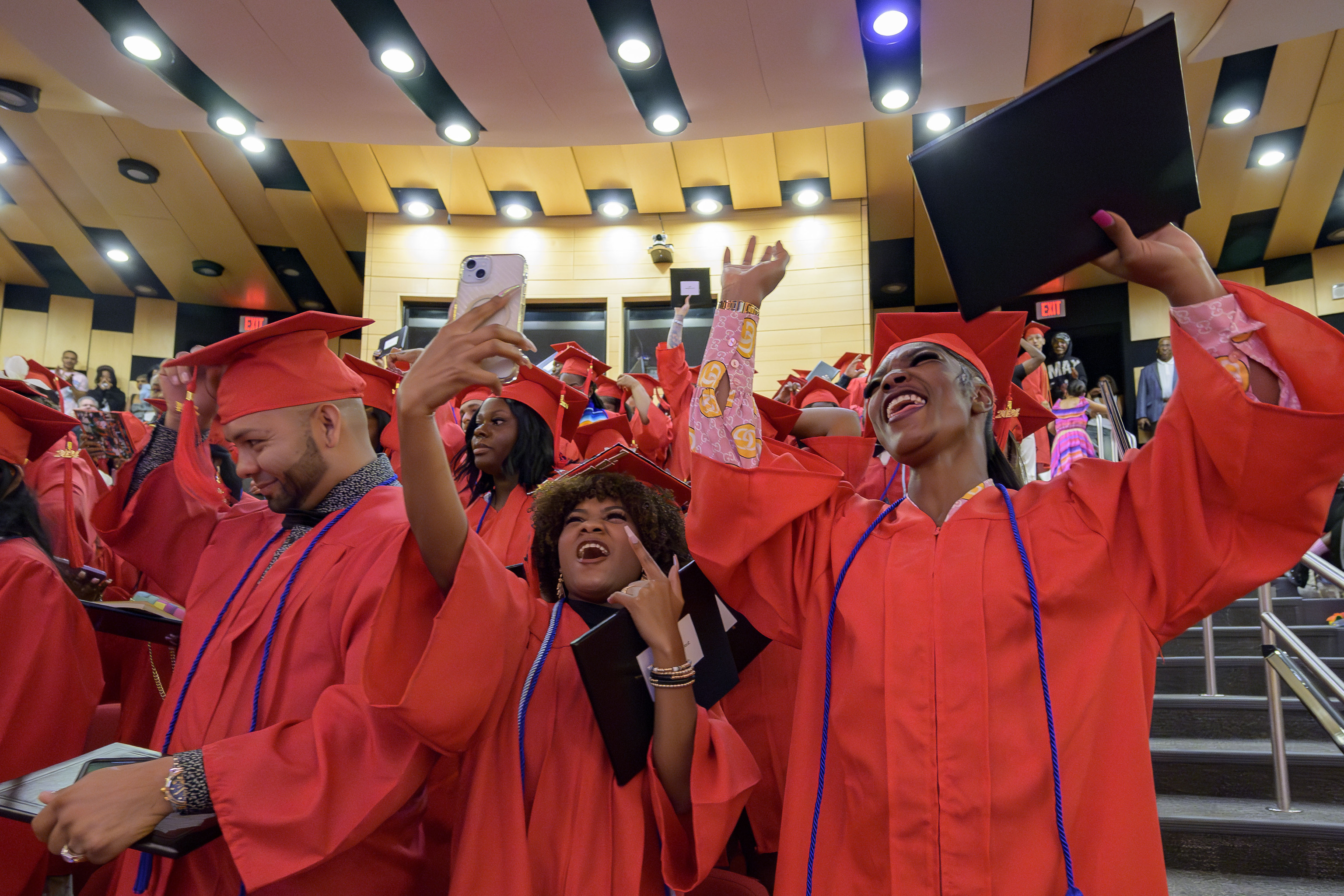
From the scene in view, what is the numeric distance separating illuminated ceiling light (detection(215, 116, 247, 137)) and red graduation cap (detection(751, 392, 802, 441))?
6045 millimetres

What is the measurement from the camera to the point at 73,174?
32.1 feet

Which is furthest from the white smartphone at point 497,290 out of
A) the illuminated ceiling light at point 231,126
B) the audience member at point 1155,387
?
the audience member at point 1155,387

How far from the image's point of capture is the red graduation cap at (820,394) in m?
3.93

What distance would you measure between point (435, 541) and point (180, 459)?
3.20 feet

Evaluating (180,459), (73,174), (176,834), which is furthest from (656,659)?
(73,174)

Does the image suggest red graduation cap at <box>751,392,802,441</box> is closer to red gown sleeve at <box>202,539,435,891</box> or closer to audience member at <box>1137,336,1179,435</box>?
red gown sleeve at <box>202,539,435,891</box>

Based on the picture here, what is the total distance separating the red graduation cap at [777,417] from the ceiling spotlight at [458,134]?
5089 mm

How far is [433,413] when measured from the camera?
1349 mm

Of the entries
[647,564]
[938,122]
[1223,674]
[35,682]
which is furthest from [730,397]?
[938,122]

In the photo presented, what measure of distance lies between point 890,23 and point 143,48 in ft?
17.6

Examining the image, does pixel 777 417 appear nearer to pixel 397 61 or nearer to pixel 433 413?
pixel 433 413

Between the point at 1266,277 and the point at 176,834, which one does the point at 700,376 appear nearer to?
the point at 176,834

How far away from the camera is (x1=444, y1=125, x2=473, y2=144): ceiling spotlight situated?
22.0ft

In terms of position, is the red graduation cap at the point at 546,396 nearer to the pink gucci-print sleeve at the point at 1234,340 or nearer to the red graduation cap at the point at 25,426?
the red graduation cap at the point at 25,426
